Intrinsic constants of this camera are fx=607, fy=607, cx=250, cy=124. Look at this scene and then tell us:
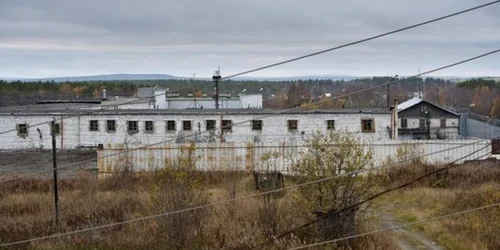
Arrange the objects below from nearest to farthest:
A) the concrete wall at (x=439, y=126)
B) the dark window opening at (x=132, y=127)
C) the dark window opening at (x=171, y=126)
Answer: the dark window opening at (x=171, y=126)
the dark window opening at (x=132, y=127)
the concrete wall at (x=439, y=126)

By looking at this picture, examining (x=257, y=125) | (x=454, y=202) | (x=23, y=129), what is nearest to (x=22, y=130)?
(x=23, y=129)

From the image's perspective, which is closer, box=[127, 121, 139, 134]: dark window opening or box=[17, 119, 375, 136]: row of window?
box=[17, 119, 375, 136]: row of window

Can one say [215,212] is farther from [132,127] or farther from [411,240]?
[132,127]

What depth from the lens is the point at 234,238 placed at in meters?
15.1

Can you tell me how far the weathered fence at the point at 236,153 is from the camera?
84.4ft

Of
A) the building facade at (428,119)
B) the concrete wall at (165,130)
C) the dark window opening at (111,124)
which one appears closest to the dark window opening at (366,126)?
the concrete wall at (165,130)

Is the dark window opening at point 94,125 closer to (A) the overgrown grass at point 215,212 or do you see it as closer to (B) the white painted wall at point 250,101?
(A) the overgrown grass at point 215,212

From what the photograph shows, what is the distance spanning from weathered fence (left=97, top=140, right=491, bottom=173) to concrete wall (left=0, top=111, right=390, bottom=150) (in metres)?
3.67

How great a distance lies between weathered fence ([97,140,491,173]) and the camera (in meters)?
25.7

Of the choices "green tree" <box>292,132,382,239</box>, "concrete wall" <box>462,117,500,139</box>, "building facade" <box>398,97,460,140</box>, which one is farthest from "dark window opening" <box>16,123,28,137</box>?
"concrete wall" <box>462,117,500,139</box>

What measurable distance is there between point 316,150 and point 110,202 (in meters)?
8.09

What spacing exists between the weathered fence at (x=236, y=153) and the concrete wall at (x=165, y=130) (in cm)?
367

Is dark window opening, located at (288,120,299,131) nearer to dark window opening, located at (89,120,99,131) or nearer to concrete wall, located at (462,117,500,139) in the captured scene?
dark window opening, located at (89,120,99,131)

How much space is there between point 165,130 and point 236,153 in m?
5.59
